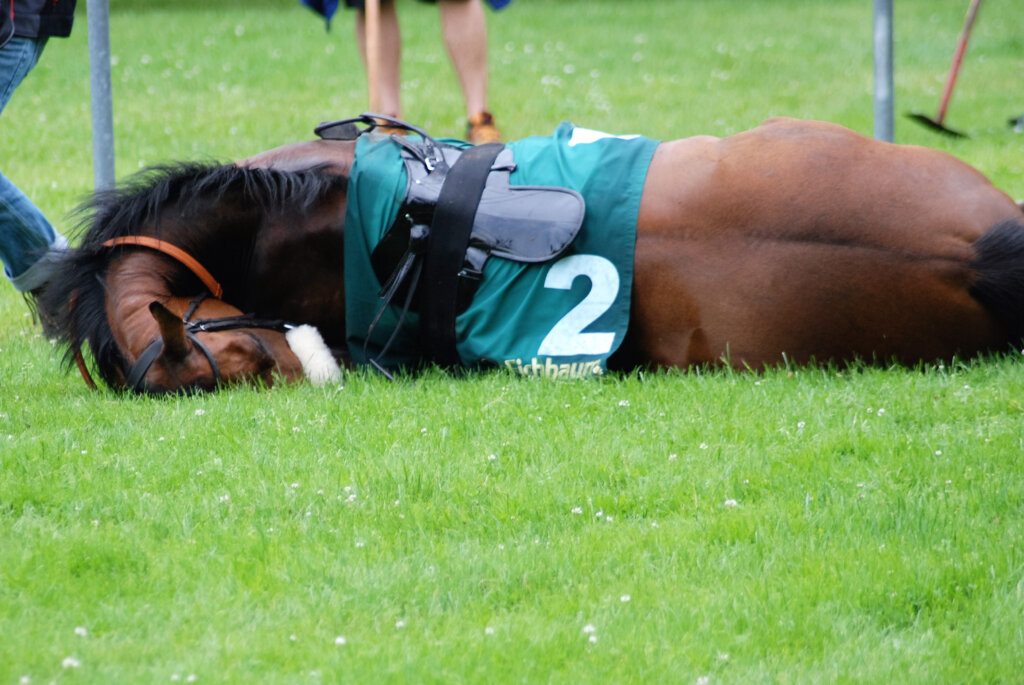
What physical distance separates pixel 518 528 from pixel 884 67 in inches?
155

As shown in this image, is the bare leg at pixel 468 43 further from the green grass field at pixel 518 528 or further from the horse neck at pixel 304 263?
the green grass field at pixel 518 528

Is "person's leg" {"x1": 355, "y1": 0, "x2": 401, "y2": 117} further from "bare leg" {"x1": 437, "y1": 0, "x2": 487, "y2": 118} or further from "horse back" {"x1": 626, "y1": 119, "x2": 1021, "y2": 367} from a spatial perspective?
"horse back" {"x1": 626, "y1": 119, "x2": 1021, "y2": 367}

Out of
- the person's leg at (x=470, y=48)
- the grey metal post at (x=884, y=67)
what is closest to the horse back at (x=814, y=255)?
the grey metal post at (x=884, y=67)

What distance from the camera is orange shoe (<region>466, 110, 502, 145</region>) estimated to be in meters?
7.29

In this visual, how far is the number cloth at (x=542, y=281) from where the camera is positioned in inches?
166

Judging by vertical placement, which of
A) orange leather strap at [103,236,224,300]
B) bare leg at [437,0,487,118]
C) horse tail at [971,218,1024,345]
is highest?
bare leg at [437,0,487,118]

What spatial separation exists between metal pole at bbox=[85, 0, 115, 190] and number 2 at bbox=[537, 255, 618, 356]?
7.52 ft

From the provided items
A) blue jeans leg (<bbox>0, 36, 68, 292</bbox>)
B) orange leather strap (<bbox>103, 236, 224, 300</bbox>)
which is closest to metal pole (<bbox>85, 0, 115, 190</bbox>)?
blue jeans leg (<bbox>0, 36, 68, 292</bbox>)

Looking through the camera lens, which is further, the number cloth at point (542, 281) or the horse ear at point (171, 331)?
the number cloth at point (542, 281)

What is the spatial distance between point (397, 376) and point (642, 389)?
0.94 meters

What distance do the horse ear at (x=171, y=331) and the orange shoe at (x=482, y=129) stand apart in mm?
3583

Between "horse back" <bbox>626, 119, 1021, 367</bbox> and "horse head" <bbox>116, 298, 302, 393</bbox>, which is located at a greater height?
"horse back" <bbox>626, 119, 1021, 367</bbox>

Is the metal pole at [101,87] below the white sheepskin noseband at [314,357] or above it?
above

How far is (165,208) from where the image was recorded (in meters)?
4.42
